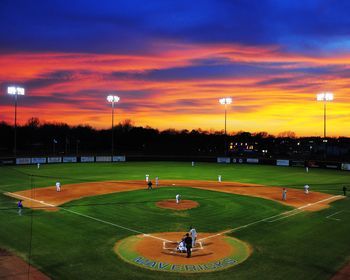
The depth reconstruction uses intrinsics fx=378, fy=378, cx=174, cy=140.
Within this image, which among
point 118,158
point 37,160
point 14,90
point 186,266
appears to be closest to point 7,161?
point 37,160

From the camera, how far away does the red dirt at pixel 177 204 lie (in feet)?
104

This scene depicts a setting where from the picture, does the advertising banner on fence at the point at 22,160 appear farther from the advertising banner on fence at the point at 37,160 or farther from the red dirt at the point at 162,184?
the red dirt at the point at 162,184

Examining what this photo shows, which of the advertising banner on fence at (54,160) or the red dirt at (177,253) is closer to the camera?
the red dirt at (177,253)

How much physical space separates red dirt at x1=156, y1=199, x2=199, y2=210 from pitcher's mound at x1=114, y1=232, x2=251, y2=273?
782 cm

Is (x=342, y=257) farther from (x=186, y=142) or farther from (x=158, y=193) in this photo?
(x=186, y=142)

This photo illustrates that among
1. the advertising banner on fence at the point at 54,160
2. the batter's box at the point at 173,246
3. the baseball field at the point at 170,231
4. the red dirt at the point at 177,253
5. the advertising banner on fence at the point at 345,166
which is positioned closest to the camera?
the baseball field at the point at 170,231

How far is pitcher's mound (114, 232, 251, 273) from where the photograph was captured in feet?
59.9

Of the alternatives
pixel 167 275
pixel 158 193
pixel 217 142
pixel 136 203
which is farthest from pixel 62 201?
pixel 217 142

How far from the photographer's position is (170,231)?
963 inches

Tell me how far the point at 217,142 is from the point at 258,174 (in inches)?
4083

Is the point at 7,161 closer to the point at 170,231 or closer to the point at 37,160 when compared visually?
the point at 37,160

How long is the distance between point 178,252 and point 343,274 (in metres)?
8.07

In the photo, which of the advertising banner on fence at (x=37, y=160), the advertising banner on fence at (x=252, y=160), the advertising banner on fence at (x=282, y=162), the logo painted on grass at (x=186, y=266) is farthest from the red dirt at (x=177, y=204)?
the advertising banner on fence at (x=252, y=160)

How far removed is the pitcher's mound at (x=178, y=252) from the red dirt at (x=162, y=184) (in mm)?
12328
